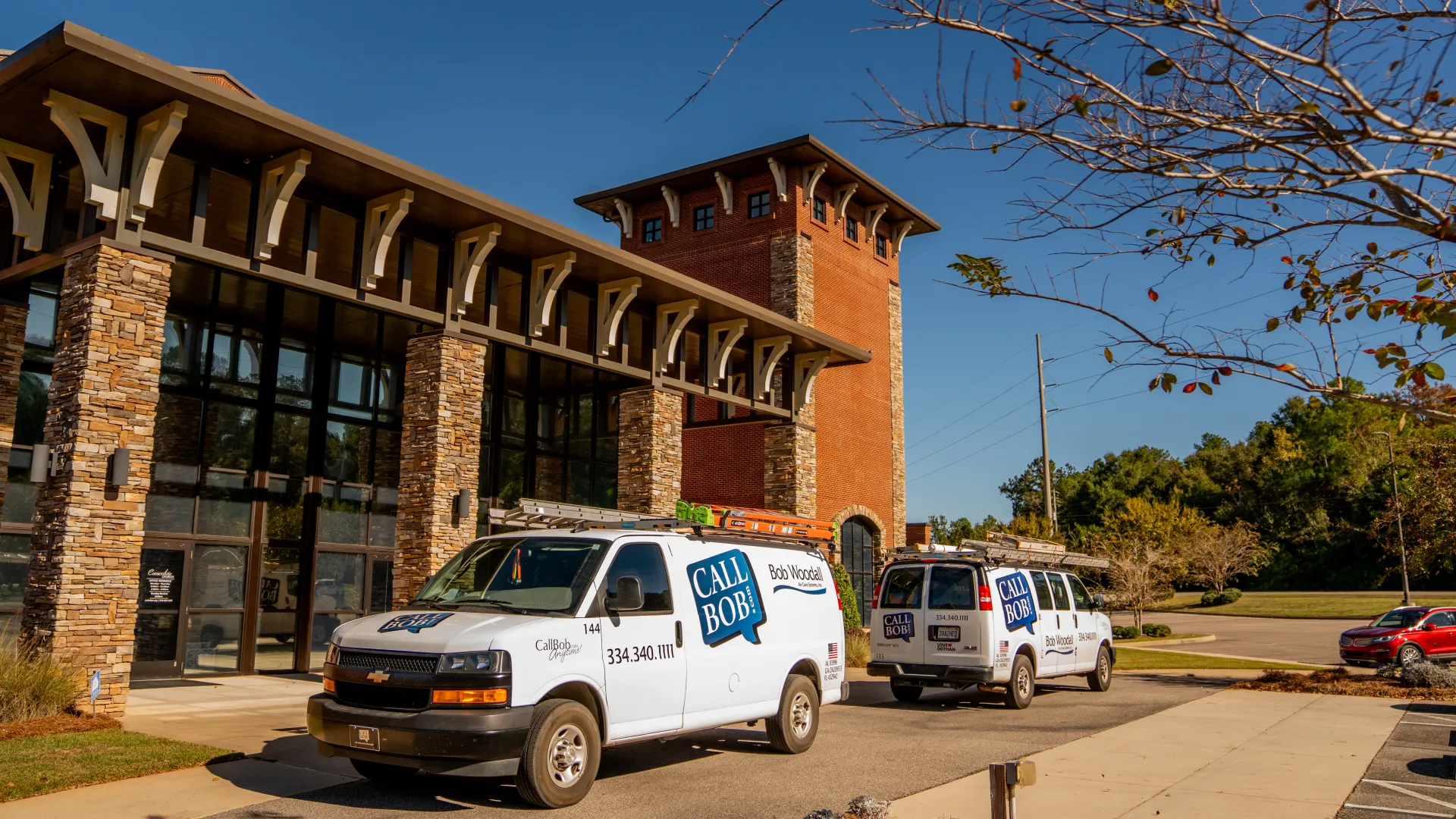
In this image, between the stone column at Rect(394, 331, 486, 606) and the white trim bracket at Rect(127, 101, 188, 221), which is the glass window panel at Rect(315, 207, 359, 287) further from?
the white trim bracket at Rect(127, 101, 188, 221)

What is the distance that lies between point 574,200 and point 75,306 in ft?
73.4

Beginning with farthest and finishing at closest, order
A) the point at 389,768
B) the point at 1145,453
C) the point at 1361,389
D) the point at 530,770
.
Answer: the point at 1145,453, the point at 389,768, the point at 530,770, the point at 1361,389

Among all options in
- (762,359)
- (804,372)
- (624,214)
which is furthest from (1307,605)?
(762,359)

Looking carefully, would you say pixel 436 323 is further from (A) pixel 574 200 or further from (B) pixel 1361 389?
(A) pixel 574 200

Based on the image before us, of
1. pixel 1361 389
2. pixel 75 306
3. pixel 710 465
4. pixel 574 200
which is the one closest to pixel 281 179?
pixel 75 306

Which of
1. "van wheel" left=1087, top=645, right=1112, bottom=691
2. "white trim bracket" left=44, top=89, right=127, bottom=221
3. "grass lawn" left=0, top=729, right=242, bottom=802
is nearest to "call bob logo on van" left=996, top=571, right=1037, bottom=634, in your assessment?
"van wheel" left=1087, top=645, right=1112, bottom=691

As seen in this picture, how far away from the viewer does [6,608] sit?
14.6 metres

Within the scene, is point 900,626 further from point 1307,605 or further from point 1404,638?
point 1307,605

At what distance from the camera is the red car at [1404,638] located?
79.9 ft

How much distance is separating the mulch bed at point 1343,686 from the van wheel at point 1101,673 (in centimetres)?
265

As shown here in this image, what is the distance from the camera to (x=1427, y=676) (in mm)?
17859

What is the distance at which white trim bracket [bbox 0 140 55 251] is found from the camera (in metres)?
13.3

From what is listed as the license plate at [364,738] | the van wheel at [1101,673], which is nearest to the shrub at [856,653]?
the van wheel at [1101,673]

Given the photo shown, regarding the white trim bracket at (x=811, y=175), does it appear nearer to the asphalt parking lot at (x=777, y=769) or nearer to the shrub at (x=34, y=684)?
the asphalt parking lot at (x=777, y=769)
